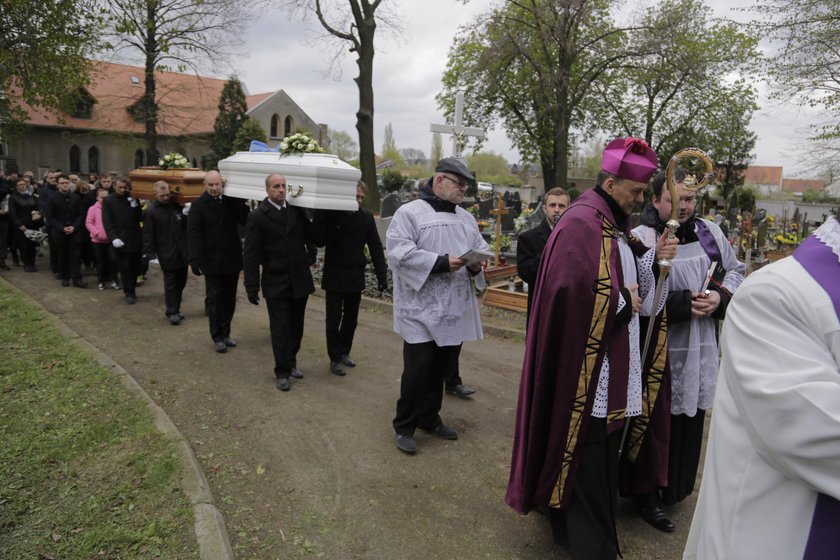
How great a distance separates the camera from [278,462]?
13.6 ft

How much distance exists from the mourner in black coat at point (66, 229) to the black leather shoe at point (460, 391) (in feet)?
23.8

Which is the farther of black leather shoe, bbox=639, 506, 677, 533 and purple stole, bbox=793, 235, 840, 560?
black leather shoe, bbox=639, 506, 677, 533

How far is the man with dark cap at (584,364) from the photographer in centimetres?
277

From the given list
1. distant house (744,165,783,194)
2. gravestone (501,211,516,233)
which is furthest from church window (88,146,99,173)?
distant house (744,165,783,194)

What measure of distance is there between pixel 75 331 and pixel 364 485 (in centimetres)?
492

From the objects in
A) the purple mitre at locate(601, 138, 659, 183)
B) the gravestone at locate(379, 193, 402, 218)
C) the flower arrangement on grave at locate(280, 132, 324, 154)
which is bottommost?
the gravestone at locate(379, 193, 402, 218)

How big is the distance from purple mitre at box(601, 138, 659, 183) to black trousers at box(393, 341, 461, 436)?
193 centimetres

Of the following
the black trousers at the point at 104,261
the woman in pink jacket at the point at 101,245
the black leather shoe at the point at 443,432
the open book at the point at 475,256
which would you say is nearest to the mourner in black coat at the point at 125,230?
the woman in pink jacket at the point at 101,245

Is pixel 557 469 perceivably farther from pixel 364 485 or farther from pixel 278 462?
pixel 278 462

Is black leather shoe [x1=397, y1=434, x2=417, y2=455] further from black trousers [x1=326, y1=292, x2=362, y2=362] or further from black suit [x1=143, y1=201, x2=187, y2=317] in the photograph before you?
black suit [x1=143, y1=201, x2=187, y2=317]

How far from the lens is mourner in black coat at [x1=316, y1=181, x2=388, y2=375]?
19.8 feet

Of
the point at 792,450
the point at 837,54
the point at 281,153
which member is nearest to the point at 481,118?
the point at 837,54

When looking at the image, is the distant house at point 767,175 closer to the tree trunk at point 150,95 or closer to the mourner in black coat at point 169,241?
the tree trunk at point 150,95

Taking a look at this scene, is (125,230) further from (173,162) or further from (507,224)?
(507,224)
